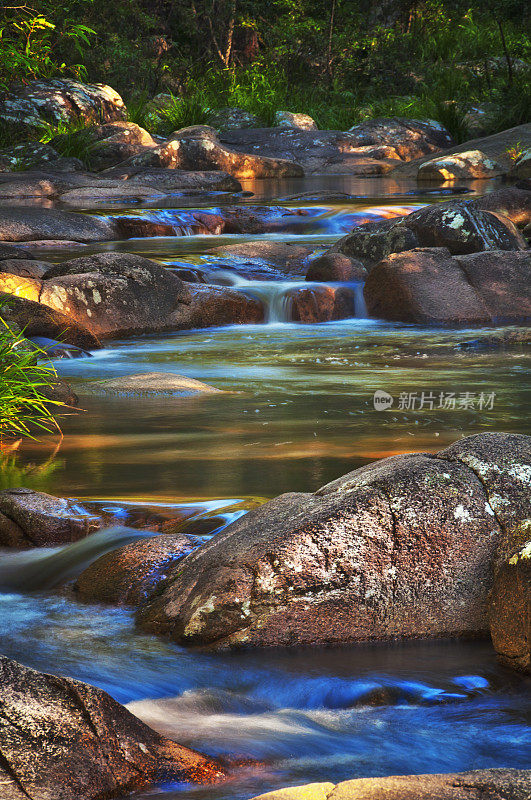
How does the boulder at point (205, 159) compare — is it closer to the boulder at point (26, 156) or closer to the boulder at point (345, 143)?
the boulder at point (345, 143)

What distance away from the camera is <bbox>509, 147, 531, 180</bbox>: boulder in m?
20.5

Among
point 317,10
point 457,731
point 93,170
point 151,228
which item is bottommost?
point 457,731

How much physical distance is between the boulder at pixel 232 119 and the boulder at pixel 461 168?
25.3 feet

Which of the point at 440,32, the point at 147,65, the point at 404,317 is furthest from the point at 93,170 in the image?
the point at 440,32

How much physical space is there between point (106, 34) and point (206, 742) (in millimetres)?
30435

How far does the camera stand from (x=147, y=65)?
3103 centimetres

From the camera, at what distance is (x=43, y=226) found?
13766 mm

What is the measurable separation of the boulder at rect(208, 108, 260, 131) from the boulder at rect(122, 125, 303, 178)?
12.2 ft

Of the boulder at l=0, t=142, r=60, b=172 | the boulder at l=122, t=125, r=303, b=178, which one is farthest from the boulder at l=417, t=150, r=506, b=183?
the boulder at l=0, t=142, r=60, b=172

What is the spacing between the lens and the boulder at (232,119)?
92.3 feet

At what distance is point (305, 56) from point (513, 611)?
107 feet

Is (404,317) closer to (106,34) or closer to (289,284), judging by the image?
(289,284)

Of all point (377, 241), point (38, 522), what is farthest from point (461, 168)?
point (38, 522)

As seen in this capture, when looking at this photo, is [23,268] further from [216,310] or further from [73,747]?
[73,747]
